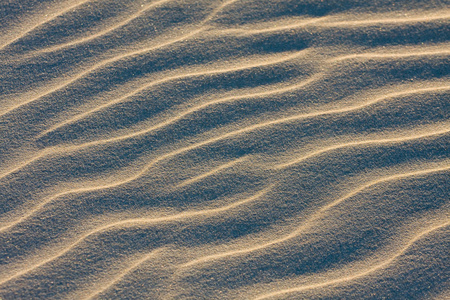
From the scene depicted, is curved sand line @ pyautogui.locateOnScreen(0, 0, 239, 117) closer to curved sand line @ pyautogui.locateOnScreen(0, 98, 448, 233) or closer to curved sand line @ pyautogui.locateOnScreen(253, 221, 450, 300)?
curved sand line @ pyautogui.locateOnScreen(0, 98, 448, 233)

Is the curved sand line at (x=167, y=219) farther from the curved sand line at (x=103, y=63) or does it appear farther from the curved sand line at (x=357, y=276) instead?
the curved sand line at (x=103, y=63)

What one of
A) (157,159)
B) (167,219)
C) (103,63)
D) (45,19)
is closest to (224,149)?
(157,159)

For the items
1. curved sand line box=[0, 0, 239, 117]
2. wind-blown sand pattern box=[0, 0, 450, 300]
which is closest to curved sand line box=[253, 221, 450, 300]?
wind-blown sand pattern box=[0, 0, 450, 300]

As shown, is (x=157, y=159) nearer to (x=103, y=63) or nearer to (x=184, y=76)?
(x=184, y=76)

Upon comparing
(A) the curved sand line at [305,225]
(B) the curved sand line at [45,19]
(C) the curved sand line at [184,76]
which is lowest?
(A) the curved sand line at [305,225]

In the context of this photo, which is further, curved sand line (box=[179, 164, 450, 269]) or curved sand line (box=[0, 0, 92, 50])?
curved sand line (box=[0, 0, 92, 50])

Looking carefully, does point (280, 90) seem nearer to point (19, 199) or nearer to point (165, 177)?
point (165, 177)

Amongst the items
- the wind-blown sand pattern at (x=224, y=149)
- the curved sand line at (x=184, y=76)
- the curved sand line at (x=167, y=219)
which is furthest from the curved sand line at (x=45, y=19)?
the curved sand line at (x=167, y=219)

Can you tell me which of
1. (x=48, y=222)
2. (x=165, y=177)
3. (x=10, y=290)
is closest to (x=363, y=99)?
(x=165, y=177)
